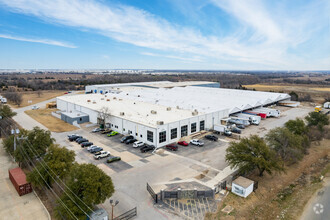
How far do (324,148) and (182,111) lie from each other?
27.0 meters

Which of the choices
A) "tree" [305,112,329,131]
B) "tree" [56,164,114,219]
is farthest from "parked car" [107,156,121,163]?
"tree" [305,112,329,131]

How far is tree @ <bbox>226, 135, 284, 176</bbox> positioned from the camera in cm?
2473

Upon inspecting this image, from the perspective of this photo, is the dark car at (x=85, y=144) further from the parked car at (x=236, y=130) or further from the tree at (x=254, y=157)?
the parked car at (x=236, y=130)

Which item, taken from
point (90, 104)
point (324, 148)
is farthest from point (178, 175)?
point (90, 104)

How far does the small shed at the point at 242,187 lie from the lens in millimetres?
22661

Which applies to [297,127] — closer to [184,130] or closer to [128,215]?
[184,130]

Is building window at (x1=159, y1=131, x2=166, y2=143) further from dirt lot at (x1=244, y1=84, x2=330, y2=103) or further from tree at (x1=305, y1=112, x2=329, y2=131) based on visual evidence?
dirt lot at (x1=244, y1=84, x2=330, y2=103)

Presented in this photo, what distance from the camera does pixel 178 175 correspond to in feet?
88.5

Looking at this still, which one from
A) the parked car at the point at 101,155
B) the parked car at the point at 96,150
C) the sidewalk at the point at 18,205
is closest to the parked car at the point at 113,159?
the parked car at the point at 101,155

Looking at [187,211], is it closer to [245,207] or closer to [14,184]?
[245,207]

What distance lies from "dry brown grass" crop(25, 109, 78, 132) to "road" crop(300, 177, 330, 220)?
43.0 meters

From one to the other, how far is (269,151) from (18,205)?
27678mm

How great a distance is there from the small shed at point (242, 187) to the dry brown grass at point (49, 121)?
36.4m

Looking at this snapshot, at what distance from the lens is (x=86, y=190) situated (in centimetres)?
1794
